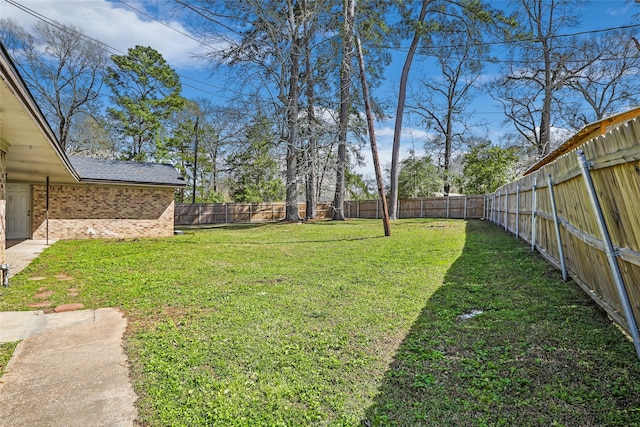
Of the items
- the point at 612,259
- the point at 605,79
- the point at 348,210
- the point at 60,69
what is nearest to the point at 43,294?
the point at 612,259

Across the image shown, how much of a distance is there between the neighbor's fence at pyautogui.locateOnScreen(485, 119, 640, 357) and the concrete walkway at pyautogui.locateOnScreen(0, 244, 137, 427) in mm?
3067

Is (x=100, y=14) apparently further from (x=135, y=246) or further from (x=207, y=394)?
(x=207, y=394)

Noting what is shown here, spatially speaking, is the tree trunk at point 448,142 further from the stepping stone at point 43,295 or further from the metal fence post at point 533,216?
the stepping stone at point 43,295

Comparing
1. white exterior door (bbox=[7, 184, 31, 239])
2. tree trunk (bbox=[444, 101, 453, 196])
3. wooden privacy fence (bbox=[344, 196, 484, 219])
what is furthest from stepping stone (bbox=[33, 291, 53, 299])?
tree trunk (bbox=[444, 101, 453, 196])

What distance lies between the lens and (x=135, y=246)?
9438 mm

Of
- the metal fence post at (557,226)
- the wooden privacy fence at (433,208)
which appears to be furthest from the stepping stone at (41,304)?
the wooden privacy fence at (433,208)

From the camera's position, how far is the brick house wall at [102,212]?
36.5ft

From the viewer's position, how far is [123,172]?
12539 millimetres

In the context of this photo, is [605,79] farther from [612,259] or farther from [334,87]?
[612,259]

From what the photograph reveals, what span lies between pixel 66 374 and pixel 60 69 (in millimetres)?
22071

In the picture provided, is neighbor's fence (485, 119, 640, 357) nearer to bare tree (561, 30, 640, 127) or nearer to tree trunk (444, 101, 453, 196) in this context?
bare tree (561, 30, 640, 127)

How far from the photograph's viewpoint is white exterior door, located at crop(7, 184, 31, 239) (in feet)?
35.3

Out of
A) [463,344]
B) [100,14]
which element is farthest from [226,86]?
[463,344]

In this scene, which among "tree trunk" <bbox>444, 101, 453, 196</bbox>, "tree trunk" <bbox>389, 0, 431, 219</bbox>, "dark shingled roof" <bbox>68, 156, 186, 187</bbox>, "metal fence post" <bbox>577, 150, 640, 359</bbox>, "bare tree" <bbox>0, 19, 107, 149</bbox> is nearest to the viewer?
"metal fence post" <bbox>577, 150, 640, 359</bbox>
